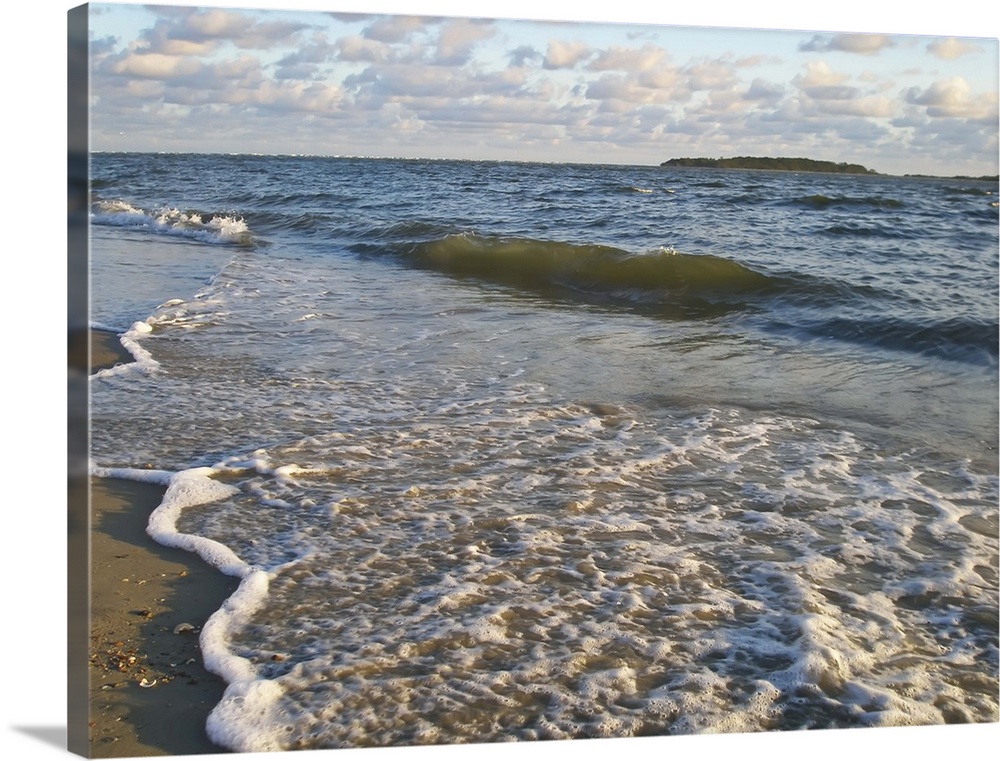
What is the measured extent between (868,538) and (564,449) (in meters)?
1.04

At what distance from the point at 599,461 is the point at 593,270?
2.46 metres

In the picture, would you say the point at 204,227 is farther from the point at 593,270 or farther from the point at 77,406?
the point at 77,406

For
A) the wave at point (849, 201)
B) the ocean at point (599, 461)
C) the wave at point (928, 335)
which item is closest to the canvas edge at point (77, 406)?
the ocean at point (599, 461)

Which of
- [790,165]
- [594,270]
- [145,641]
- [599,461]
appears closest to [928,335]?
[790,165]

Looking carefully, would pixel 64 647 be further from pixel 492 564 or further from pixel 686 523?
pixel 686 523

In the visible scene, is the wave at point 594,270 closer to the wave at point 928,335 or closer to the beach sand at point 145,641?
the wave at point 928,335

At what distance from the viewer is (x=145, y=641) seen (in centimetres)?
269

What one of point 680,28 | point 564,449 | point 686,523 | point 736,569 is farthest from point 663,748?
point 680,28

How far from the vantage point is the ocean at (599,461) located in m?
2.62

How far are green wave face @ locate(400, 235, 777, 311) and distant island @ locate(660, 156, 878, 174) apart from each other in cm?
152

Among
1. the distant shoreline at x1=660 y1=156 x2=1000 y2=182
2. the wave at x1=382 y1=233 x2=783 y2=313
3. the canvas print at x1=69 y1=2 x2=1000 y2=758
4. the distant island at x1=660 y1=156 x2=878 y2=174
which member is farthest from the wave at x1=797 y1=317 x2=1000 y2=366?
the distant island at x1=660 y1=156 x2=878 y2=174

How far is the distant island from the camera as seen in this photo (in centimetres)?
332

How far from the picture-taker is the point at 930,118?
128 inches

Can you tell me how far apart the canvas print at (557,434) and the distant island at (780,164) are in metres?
0.02
